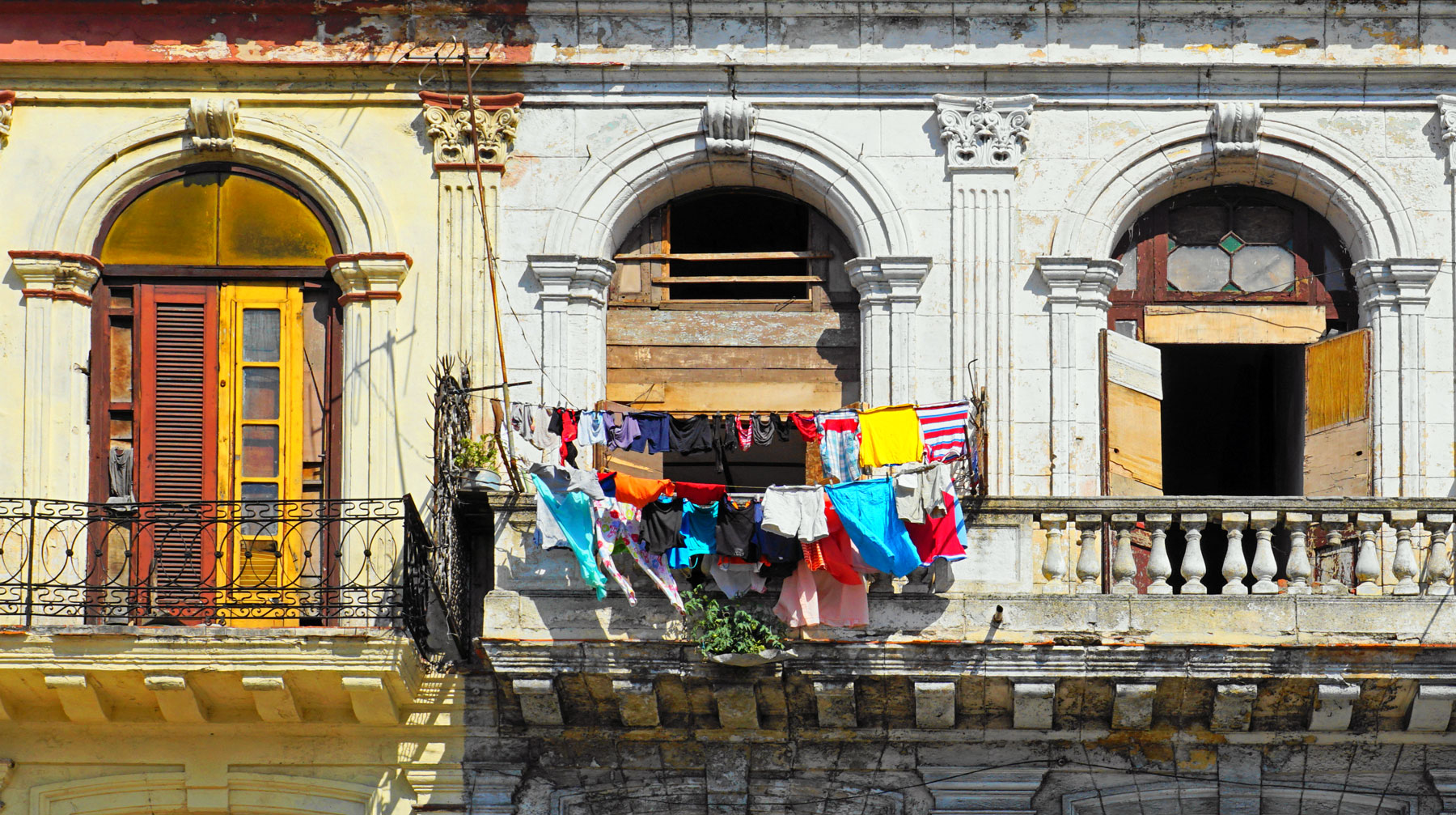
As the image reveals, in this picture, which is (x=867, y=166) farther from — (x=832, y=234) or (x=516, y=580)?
(x=516, y=580)

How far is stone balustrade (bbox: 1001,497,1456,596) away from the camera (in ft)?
49.2

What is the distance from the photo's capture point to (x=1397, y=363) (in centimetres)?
1647

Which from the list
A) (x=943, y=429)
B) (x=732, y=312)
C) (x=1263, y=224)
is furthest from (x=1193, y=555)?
(x=732, y=312)

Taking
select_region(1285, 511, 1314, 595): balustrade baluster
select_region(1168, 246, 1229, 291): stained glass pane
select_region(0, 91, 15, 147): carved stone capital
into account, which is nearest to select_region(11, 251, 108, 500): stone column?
select_region(0, 91, 15, 147): carved stone capital

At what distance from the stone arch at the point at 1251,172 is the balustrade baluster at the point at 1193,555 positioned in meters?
2.47

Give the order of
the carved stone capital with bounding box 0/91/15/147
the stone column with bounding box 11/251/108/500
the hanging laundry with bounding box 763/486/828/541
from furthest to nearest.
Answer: the carved stone capital with bounding box 0/91/15/147 → the stone column with bounding box 11/251/108/500 → the hanging laundry with bounding box 763/486/828/541

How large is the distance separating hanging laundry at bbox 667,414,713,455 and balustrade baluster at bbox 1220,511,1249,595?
3.51m

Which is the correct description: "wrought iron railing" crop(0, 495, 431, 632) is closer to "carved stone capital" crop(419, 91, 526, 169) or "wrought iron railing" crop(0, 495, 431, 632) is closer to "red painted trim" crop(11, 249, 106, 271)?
"red painted trim" crop(11, 249, 106, 271)

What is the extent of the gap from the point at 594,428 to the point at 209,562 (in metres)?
3.18

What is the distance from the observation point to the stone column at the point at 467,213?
1658cm

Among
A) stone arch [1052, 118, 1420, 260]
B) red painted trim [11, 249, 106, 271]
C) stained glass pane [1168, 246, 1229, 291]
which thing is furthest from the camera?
stained glass pane [1168, 246, 1229, 291]

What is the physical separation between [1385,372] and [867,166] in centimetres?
409

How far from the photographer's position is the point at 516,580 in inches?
603

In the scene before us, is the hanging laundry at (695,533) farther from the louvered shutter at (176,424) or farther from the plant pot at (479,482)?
the louvered shutter at (176,424)
